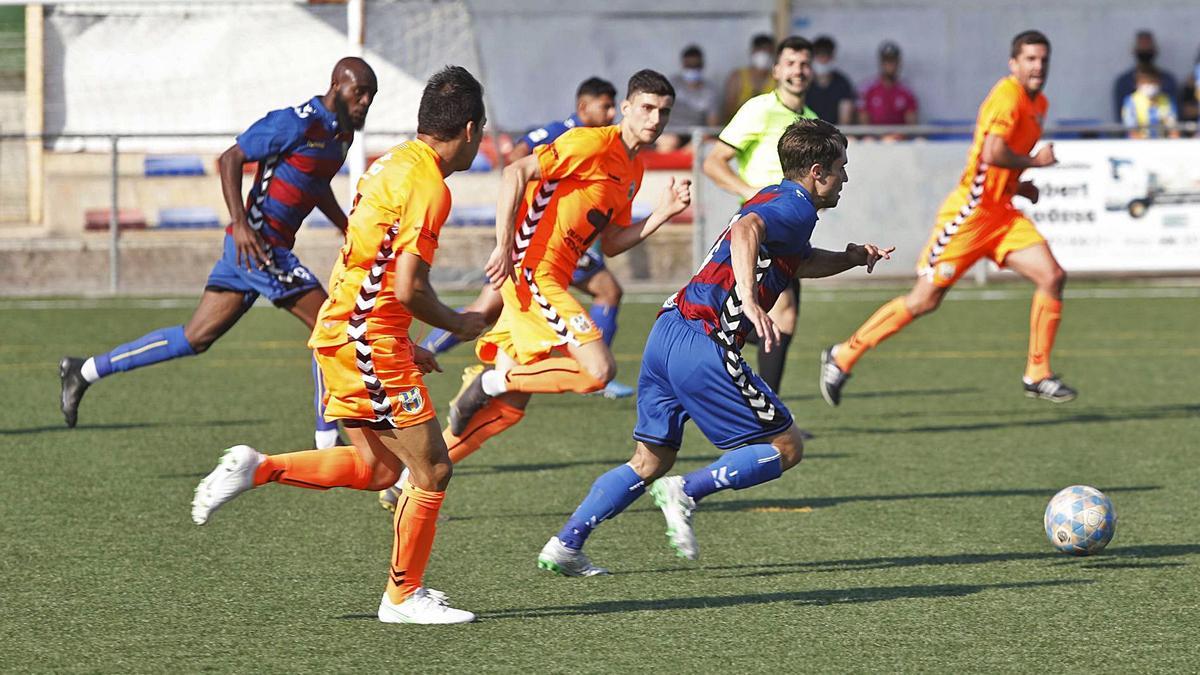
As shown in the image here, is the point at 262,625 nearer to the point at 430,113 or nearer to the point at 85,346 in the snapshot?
the point at 430,113

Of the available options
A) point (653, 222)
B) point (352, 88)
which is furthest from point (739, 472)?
point (352, 88)

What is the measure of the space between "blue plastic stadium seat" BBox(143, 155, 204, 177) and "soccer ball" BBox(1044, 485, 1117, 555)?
44.9 feet

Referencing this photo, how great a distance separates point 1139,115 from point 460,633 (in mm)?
17281

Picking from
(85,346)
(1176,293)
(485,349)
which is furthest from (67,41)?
(485,349)

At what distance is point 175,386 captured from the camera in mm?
11938

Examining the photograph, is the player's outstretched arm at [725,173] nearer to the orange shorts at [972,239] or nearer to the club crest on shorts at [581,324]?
the orange shorts at [972,239]

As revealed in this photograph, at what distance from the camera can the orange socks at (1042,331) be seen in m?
10.6

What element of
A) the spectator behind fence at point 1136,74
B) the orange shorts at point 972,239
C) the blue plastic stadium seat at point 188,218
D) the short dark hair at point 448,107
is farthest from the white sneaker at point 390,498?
the spectator behind fence at point 1136,74

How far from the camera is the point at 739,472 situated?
6.28 metres

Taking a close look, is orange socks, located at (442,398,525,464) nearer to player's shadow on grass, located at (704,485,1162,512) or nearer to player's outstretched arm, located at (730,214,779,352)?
player's shadow on grass, located at (704,485,1162,512)

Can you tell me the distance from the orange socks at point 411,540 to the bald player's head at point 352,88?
3146 mm

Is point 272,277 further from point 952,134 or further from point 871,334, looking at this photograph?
point 952,134

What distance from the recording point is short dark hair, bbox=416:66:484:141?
5.70 meters

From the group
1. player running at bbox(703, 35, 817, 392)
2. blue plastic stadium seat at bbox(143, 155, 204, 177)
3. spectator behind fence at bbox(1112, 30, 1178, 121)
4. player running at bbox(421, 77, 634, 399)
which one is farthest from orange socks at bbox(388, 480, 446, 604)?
spectator behind fence at bbox(1112, 30, 1178, 121)
